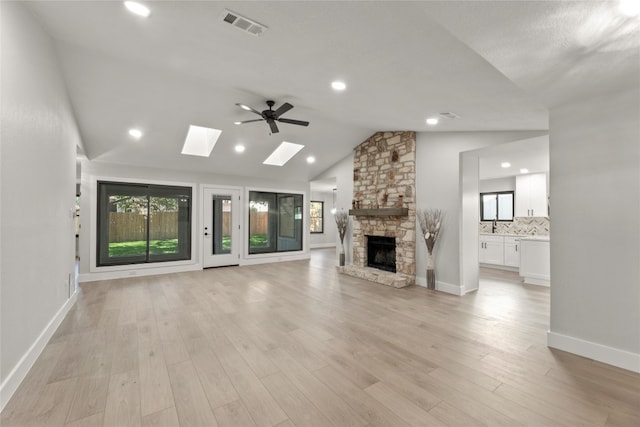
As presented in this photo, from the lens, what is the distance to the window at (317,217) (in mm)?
12359

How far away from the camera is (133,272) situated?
20.6ft

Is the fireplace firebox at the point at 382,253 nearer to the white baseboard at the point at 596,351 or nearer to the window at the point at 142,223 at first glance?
the white baseboard at the point at 596,351

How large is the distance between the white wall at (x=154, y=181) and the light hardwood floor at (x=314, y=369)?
1.97 m

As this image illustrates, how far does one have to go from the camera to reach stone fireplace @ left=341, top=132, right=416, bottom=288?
5746mm

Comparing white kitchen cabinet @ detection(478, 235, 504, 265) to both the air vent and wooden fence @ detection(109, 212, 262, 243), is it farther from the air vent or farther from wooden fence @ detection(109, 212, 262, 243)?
wooden fence @ detection(109, 212, 262, 243)

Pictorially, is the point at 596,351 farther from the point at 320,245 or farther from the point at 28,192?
the point at 320,245

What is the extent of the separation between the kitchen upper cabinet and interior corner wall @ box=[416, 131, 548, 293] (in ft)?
10.1

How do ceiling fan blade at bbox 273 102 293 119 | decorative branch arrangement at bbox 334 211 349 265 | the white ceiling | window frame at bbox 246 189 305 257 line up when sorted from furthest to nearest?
window frame at bbox 246 189 305 257 < decorative branch arrangement at bbox 334 211 349 265 < ceiling fan blade at bbox 273 102 293 119 < the white ceiling

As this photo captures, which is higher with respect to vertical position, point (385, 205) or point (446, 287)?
point (385, 205)

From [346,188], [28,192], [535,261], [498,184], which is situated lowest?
[535,261]

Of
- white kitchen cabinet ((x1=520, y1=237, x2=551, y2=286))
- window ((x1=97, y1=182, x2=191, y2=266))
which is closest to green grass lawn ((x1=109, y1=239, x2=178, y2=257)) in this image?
window ((x1=97, y1=182, x2=191, y2=266))

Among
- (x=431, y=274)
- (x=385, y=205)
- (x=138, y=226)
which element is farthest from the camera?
(x=138, y=226)

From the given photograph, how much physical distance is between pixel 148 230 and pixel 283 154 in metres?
3.77

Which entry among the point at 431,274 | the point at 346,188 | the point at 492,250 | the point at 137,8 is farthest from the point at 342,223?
the point at 137,8
